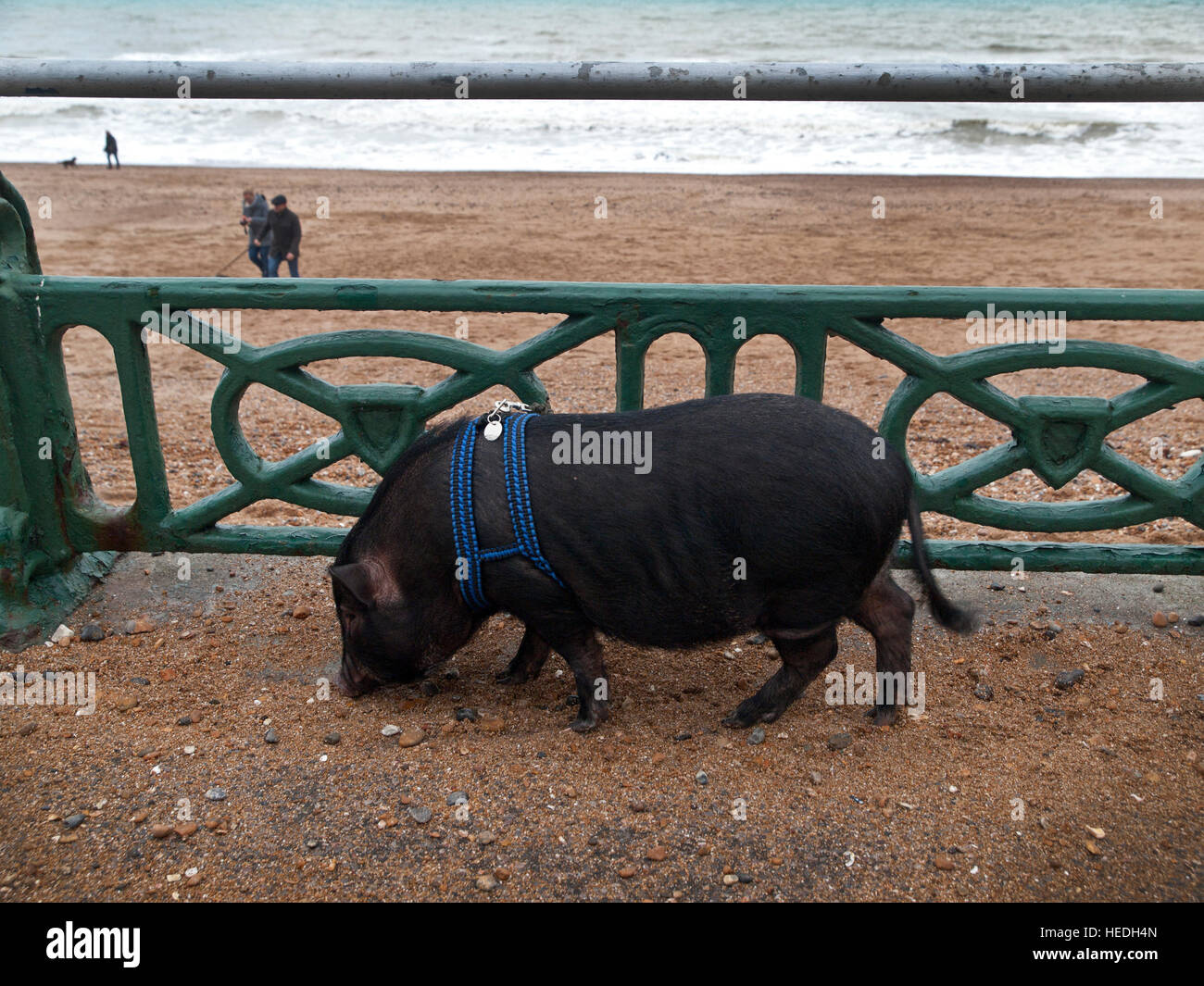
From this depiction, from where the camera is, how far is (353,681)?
3.45m

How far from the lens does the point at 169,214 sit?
15.5 metres

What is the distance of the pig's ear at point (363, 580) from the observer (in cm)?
318

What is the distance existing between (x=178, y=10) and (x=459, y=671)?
56501mm

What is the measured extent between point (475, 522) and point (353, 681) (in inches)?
28.7

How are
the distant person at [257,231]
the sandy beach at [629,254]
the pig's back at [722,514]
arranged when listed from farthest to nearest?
the distant person at [257,231] → the sandy beach at [629,254] → the pig's back at [722,514]

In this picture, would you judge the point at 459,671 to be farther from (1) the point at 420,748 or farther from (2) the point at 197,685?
(2) the point at 197,685

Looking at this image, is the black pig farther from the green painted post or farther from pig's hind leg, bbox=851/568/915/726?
the green painted post

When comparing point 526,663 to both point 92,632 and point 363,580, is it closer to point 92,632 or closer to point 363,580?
point 363,580

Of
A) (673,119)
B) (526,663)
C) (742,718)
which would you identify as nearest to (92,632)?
(526,663)

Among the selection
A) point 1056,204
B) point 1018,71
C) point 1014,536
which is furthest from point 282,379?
point 1056,204

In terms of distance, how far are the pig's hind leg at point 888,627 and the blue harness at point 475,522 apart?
94 cm

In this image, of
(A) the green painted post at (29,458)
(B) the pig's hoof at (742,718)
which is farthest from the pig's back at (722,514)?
(A) the green painted post at (29,458)

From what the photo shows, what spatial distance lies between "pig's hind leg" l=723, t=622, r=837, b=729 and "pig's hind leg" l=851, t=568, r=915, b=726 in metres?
0.14

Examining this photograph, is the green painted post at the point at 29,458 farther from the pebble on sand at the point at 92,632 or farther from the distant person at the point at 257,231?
the distant person at the point at 257,231
